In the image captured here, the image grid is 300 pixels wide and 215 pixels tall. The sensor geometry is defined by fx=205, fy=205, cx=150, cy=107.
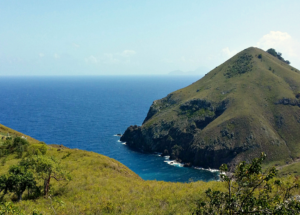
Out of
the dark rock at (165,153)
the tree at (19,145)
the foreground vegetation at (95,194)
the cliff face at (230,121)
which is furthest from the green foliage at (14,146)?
the dark rock at (165,153)

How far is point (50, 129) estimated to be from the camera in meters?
139

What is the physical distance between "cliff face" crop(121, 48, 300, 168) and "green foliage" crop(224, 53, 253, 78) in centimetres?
80

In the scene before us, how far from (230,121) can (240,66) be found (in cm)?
7752

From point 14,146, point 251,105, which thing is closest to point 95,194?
point 14,146

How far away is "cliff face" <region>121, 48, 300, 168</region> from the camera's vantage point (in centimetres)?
10538

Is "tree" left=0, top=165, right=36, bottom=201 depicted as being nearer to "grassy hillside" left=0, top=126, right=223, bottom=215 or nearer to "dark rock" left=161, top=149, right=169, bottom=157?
"grassy hillside" left=0, top=126, right=223, bottom=215

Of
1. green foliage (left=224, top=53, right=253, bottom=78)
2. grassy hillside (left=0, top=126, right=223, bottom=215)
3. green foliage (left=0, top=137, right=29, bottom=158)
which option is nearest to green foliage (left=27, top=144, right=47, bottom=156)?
green foliage (left=0, top=137, right=29, bottom=158)

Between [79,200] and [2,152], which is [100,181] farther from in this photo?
[2,152]

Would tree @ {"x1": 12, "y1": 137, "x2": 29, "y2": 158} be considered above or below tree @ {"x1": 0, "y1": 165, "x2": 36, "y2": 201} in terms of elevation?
below

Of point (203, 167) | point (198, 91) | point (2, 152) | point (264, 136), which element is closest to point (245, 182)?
point (2, 152)

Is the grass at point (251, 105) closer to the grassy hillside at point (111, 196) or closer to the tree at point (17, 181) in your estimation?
the grassy hillside at point (111, 196)

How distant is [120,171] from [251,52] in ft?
621

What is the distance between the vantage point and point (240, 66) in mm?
173750

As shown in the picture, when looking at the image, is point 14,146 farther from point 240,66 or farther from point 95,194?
point 240,66
